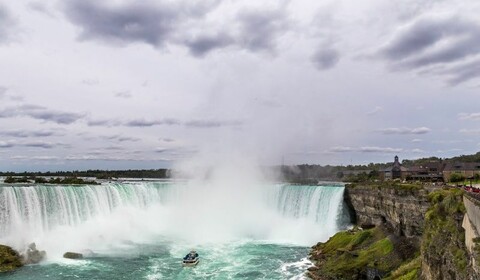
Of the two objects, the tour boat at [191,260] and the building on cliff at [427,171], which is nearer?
the tour boat at [191,260]

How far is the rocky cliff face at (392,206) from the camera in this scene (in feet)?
83.6

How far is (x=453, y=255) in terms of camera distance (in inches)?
545

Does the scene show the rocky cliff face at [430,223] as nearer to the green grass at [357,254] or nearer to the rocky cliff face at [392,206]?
the rocky cliff face at [392,206]

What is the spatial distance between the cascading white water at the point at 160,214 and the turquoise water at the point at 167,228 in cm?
8

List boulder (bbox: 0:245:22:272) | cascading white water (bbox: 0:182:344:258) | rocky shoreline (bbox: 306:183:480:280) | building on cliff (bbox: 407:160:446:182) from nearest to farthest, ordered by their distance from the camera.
A: rocky shoreline (bbox: 306:183:480:280)
boulder (bbox: 0:245:22:272)
cascading white water (bbox: 0:182:344:258)
building on cliff (bbox: 407:160:446:182)

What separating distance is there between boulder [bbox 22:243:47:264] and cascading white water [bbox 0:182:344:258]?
1178 millimetres

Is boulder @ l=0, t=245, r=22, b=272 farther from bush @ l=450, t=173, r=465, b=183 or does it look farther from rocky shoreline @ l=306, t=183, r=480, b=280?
bush @ l=450, t=173, r=465, b=183

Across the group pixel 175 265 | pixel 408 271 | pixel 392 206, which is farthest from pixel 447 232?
pixel 175 265

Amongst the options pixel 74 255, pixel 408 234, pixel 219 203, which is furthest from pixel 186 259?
pixel 219 203

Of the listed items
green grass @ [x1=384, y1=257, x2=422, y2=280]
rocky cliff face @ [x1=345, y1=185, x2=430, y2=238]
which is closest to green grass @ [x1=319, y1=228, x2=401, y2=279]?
rocky cliff face @ [x1=345, y1=185, x2=430, y2=238]

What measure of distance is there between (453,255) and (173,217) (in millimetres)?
34331

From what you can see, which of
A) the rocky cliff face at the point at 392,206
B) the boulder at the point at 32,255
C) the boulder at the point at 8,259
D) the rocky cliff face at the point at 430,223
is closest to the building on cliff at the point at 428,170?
the rocky cliff face at the point at 392,206

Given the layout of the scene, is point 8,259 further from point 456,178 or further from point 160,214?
point 456,178

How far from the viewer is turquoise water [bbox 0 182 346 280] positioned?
88.8 ft
